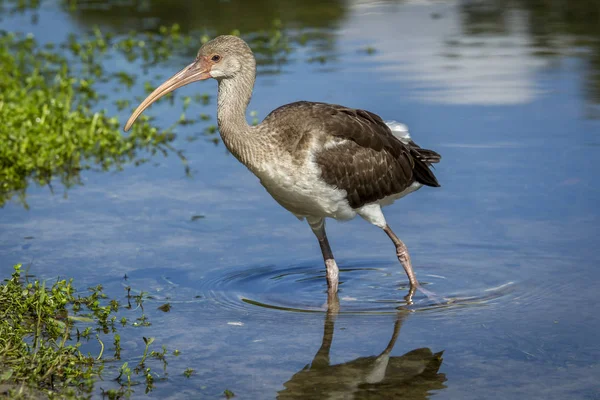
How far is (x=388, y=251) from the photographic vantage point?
8.24 metres

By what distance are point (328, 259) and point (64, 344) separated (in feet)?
6.52

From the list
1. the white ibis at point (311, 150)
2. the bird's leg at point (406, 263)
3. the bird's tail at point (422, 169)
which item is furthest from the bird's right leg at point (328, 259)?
the bird's tail at point (422, 169)

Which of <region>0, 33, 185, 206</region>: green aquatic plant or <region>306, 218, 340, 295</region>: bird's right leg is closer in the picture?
<region>306, 218, 340, 295</region>: bird's right leg

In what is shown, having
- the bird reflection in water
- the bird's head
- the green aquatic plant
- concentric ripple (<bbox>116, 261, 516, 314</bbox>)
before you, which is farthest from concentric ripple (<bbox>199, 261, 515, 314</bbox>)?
the green aquatic plant

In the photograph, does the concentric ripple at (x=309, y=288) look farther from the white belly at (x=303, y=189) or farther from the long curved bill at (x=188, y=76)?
the long curved bill at (x=188, y=76)

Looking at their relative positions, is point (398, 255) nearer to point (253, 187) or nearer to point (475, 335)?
point (475, 335)

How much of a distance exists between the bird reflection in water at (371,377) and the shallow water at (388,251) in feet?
0.05

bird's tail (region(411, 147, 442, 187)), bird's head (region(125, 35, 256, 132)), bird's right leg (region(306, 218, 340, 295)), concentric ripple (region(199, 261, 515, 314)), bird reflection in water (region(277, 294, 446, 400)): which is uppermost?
bird's head (region(125, 35, 256, 132))

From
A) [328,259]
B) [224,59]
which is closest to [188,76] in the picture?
[224,59]

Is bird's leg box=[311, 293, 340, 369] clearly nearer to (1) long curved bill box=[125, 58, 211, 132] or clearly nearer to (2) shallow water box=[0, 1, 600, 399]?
(2) shallow water box=[0, 1, 600, 399]

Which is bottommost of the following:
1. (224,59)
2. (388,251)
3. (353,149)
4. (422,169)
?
(388,251)

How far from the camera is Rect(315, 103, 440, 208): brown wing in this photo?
7066 millimetres

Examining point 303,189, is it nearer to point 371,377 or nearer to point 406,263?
point 406,263

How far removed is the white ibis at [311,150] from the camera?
684 centimetres
